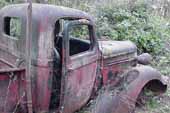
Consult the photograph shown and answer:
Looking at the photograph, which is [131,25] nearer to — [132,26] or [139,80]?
[132,26]

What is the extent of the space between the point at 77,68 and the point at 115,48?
1137 millimetres

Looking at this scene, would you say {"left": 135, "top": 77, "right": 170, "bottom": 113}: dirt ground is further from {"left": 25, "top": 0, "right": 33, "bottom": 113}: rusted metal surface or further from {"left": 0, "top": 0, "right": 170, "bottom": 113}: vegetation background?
{"left": 25, "top": 0, "right": 33, "bottom": 113}: rusted metal surface

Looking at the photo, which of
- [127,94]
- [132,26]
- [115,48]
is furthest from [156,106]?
[132,26]

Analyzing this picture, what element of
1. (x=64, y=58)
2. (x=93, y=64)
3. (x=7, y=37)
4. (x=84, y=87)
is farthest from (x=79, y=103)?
(x=7, y=37)

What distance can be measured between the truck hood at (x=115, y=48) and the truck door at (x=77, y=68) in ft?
0.93

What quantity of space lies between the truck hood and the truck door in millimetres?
285

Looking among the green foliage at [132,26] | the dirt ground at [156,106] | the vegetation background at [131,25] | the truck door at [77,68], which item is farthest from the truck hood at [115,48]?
the green foliage at [132,26]

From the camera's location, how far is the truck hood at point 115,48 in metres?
4.96

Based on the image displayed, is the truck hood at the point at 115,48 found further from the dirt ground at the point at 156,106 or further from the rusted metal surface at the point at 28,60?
the rusted metal surface at the point at 28,60

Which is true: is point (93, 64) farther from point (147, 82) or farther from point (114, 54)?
point (147, 82)

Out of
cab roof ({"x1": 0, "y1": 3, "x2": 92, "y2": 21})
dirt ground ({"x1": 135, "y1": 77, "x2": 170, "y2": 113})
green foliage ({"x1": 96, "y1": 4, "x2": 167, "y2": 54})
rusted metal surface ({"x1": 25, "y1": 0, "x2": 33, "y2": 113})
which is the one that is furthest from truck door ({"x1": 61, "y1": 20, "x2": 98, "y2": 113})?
green foliage ({"x1": 96, "y1": 4, "x2": 167, "y2": 54})

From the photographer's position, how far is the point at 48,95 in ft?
13.3

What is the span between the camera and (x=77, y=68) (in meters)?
4.30

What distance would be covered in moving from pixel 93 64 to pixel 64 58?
0.73 m
